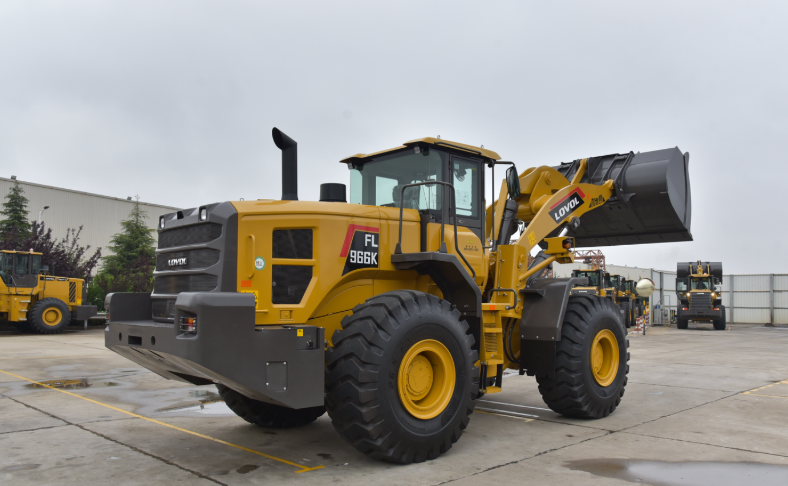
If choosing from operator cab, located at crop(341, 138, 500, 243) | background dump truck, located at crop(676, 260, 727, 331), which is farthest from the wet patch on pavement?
background dump truck, located at crop(676, 260, 727, 331)

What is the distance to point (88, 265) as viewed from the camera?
26891mm

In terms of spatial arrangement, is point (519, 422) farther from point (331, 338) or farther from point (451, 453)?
point (331, 338)

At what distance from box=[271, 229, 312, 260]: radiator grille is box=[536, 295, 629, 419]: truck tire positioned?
3.26 metres

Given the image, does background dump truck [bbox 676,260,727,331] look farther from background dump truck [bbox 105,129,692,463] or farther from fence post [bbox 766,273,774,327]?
background dump truck [bbox 105,129,692,463]

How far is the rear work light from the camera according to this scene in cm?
454

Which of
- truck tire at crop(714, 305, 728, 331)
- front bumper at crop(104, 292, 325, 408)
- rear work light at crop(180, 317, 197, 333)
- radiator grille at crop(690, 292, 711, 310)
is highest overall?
rear work light at crop(180, 317, 197, 333)

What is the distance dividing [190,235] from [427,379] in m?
2.43

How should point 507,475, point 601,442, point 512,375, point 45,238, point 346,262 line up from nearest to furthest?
point 507,475, point 346,262, point 601,442, point 512,375, point 45,238

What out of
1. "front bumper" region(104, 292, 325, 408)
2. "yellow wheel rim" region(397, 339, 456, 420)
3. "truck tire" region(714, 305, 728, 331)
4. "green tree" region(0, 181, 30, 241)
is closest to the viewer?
"front bumper" region(104, 292, 325, 408)

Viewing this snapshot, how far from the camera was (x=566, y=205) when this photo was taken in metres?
8.09

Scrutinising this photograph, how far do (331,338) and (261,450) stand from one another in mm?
1438

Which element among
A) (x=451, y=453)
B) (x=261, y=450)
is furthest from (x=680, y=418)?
(x=261, y=450)

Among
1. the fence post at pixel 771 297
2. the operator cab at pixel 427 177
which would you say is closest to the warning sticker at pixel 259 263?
the operator cab at pixel 427 177

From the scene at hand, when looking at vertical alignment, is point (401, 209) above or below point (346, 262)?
above
